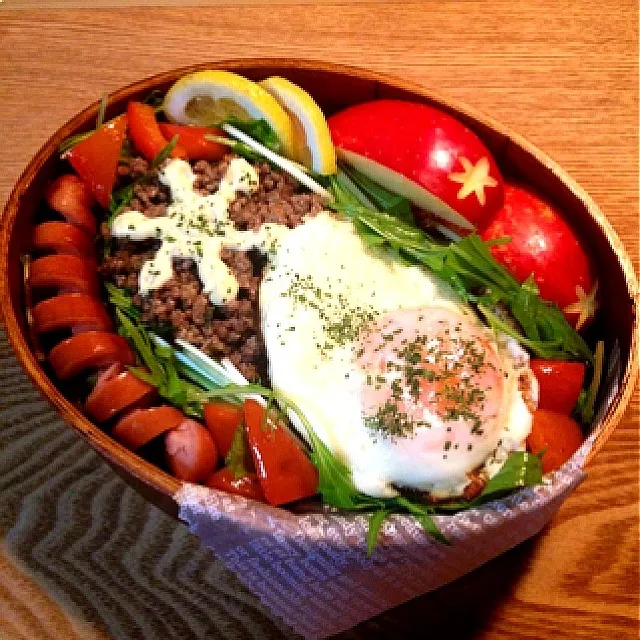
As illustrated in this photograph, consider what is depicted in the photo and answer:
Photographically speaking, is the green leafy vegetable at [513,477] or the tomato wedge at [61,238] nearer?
the green leafy vegetable at [513,477]

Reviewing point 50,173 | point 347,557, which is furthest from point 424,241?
point 50,173

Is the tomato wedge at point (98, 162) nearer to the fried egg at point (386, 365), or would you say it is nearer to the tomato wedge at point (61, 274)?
the tomato wedge at point (61, 274)

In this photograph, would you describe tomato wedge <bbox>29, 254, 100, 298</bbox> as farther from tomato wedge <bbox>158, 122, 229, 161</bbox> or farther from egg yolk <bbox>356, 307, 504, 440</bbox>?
egg yolk <bbox>356, 307, 504, 440</bbox>

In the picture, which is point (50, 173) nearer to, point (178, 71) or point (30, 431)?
point (178, 71)

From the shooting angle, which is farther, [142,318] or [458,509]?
[142,318]

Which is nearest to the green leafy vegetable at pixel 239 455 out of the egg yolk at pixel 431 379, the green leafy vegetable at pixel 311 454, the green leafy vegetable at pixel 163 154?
the green leafy vegetable at pixel 311 454
